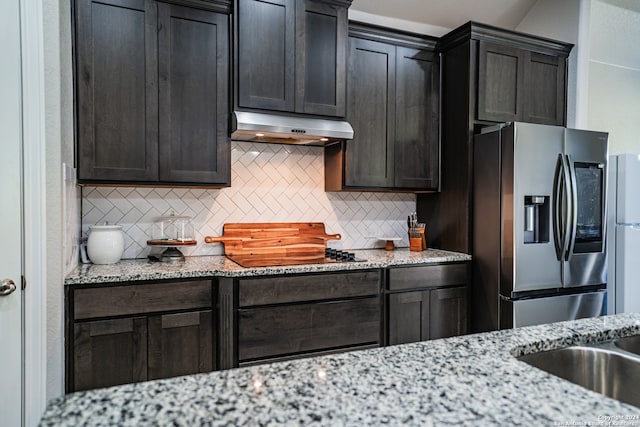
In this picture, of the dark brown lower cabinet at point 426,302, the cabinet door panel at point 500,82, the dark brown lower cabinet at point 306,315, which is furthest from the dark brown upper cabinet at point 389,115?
the dark brown lower cabinet at point 306,315

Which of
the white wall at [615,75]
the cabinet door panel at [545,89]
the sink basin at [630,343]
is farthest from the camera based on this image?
the white wall at [615,75]

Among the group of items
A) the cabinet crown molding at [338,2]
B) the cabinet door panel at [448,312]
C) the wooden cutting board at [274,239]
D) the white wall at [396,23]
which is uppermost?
the white wall at [396,23]

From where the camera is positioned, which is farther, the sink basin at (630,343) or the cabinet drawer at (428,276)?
the cabinet drawer at (428,276)

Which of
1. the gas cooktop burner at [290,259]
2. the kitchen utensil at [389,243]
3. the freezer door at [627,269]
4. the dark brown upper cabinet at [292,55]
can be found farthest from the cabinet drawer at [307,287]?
the freezer door at [627,269]

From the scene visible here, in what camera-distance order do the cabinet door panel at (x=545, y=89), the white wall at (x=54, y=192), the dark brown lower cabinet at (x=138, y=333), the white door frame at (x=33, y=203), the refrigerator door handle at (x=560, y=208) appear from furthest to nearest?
the cabinet door panel at (x=545, y=89) → the refrigerator door handle at (x=560, y=208) → the dark brown lower cabinet at (x=138, y=333) → the white wall at (x=54, y=192) → the white door frame at (x=33, y=203)

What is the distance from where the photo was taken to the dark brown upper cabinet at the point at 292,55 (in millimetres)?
2684

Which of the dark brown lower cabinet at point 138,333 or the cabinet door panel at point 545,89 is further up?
the cabinet door panel at point 545,89

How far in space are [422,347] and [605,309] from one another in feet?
9.30

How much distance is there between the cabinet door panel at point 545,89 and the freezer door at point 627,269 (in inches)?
39.0

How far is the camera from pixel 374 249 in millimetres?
3488

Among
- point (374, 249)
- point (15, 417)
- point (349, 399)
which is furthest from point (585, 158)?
point (15, 417)

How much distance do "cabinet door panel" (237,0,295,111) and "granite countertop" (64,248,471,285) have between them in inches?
40.0

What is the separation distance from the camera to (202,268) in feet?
7.91

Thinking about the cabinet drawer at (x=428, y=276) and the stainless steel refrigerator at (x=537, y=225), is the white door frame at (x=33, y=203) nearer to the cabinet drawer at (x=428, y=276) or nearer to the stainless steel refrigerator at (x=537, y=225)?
the cabinet drawer at (x=428, y=276)
